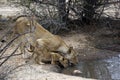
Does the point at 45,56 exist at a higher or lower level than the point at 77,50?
higher

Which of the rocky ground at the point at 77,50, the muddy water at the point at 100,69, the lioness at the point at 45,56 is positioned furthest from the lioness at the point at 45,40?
the rocky ground at the point at 77,50

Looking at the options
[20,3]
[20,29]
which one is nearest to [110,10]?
[20,3]

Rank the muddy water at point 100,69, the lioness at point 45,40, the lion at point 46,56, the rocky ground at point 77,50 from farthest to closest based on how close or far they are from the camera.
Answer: the lioness at point 45,40 < the lion at point 46,56 < the muddy water at point 100,69 < the rocky ground at point 77,50

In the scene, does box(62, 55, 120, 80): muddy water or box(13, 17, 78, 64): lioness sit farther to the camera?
box(13, 17, 78, 64): lioness

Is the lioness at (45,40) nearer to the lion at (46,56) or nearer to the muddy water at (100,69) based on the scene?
the lion at (46,56)

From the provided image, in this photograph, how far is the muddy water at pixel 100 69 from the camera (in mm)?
9531

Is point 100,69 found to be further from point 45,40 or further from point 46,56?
point 45,40

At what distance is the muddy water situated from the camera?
31.3ft

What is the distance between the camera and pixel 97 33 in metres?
14.2

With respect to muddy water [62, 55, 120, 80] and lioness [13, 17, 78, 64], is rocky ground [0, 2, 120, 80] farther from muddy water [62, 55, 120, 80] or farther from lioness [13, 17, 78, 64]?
lioness [13, 17, 78, 64]

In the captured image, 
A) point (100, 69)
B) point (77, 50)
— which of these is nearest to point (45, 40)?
point (100, 69)

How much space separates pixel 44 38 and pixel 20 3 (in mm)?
3655

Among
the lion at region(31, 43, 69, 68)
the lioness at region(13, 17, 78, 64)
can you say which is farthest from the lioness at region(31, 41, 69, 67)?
the lioness at region(13, 17, 78, 64)

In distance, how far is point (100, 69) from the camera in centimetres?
1018
